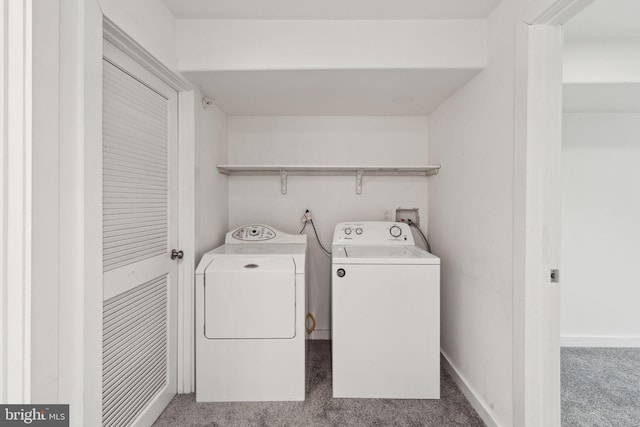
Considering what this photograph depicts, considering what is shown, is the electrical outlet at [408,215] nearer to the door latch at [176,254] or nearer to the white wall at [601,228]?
the white wall at [601,228]

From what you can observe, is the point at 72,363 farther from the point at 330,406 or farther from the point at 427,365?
the point at 427,365

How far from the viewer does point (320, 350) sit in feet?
7.83

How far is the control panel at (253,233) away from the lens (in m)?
2.32

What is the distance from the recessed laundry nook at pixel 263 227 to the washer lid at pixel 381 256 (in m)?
0.02

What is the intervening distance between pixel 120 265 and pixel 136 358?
520 millimetres

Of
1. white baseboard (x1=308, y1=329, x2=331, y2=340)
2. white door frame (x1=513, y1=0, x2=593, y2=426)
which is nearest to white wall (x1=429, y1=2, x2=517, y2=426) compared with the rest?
white door frame (x1=513, y1=0, x2=593, y2=426)

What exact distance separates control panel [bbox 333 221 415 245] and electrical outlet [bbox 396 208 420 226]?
9.6 inches

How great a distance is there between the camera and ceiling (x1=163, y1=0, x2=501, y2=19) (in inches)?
58.9

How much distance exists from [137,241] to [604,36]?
10.2 ft

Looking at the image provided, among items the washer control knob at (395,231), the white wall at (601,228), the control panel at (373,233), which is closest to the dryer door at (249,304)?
the control panel at (373,233)

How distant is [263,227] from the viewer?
237 centimetres

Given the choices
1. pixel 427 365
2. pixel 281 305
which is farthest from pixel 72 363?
pixel 427 365

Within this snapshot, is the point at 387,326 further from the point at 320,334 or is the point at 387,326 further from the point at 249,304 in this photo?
the point at 320,334

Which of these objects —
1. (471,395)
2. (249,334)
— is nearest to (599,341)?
(471,395)
